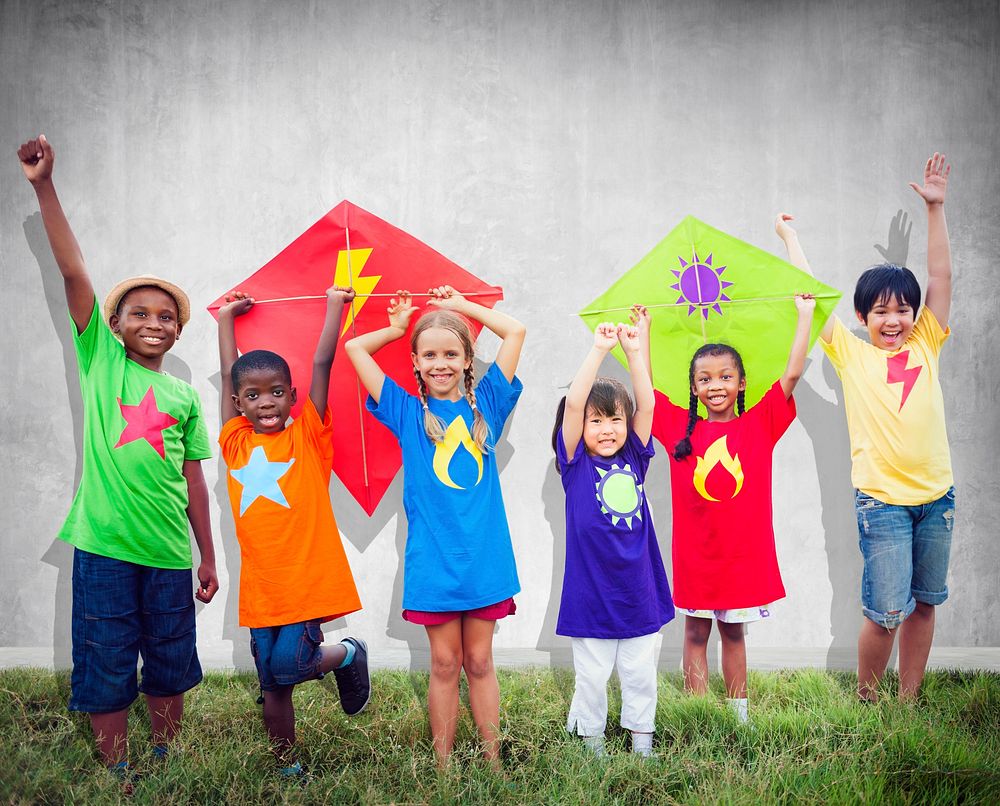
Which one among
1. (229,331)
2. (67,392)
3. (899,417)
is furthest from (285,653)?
(899,417)

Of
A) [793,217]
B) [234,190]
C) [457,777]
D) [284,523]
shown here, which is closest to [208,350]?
[234,190]

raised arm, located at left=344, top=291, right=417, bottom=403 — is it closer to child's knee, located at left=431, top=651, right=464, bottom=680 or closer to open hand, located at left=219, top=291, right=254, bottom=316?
open hand, located at left=219, top=291, right=254, bottom=316

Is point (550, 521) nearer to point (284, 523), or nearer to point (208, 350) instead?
point (284, 523)

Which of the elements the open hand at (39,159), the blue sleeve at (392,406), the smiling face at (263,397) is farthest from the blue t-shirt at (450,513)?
the open hand at (39,159)

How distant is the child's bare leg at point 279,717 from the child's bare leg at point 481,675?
0.75 metres

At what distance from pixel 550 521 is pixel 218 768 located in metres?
1.98

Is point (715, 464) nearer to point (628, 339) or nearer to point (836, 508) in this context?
point (628, 339)

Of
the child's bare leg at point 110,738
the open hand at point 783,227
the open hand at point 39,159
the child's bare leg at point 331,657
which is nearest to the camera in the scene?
the open hand at point 39,159

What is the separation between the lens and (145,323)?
3059 millimetres

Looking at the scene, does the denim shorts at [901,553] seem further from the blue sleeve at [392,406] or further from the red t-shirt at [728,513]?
the blue sleeve at [392,406]

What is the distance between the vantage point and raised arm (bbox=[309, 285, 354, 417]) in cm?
318

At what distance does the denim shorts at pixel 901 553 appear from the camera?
10.9 ft

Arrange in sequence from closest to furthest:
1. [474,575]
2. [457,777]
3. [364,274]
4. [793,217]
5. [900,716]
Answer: [457,777] < [474,575] < [900,716] < [364,274] < [793,217]

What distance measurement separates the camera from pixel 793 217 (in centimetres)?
400
